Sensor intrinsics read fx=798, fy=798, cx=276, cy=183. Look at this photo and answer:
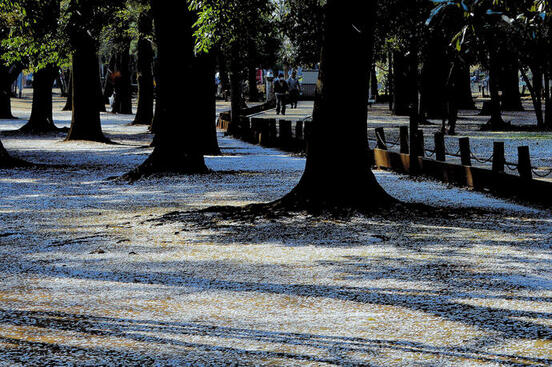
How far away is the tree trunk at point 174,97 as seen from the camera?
1504 centimetres

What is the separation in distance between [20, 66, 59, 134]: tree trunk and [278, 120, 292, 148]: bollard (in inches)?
421

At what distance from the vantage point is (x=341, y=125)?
10398 mm

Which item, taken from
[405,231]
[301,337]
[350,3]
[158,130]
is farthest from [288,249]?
[158,130]

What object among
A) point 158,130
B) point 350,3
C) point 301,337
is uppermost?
point 350,3

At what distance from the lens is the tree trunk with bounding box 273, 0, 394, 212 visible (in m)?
10.3

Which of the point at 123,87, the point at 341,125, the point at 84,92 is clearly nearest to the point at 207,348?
the point at 341,125

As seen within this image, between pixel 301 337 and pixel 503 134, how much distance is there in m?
21.2

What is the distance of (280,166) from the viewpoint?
16969 millimetres

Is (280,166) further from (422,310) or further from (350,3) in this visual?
(422,310)

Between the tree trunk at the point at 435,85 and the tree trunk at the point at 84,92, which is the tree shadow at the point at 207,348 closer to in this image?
the tree trunk at the point at 84,92

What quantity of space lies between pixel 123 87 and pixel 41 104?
15373 millimetres

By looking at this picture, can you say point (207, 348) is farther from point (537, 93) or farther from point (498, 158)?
point (537, 93)

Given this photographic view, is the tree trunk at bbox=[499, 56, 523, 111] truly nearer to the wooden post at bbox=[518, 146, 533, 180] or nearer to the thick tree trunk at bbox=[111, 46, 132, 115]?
the thick tree trunk at bbox=[111, 46, 132, 115]

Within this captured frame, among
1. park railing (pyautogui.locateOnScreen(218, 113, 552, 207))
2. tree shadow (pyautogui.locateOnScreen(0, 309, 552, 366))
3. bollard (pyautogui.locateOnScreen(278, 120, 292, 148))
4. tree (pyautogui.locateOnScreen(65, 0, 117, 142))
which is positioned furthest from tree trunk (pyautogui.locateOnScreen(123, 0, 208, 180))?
tree shadow (pyautogui.locateOnScreen(0, 309, 552, 366))
